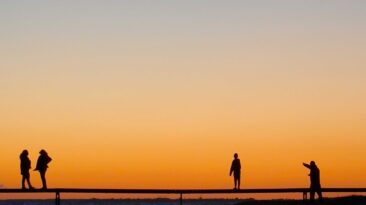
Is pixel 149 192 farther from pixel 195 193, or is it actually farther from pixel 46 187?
pixel 46 187

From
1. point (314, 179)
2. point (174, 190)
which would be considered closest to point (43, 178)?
point (174, 190)

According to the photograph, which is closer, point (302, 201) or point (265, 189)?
point (265, 189)

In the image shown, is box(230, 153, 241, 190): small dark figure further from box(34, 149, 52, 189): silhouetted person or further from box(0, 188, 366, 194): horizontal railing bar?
box(34, 149, 52, 189): silhouetted person

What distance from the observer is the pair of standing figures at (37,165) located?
114 ft

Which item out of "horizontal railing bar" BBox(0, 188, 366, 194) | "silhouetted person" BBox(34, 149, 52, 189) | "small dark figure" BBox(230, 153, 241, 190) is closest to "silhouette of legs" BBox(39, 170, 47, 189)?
"silhouetted person" BBox(34, 149, 52, 189)

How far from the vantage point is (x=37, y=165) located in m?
35.0

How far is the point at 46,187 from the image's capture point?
114ft

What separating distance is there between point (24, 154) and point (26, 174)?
0.83m

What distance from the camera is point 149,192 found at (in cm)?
3512

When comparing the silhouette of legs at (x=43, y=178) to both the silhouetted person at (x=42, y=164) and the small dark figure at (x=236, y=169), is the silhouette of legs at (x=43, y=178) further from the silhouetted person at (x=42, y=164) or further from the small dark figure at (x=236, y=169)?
the small dark figure at (x=236, y=169)

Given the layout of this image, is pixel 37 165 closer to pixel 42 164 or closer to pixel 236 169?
pixel 42 164

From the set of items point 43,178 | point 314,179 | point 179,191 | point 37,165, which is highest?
point 37,165

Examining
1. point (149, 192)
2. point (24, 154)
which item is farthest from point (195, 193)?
point (24, 154)

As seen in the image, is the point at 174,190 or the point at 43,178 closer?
the point at 43,178
